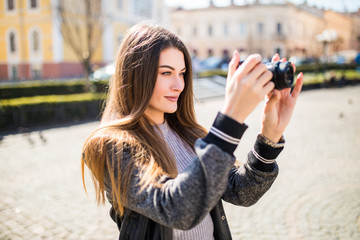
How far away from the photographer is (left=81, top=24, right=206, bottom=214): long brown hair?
129 cm

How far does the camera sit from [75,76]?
27.9 m

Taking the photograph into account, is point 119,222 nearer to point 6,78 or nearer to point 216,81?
point 216,81

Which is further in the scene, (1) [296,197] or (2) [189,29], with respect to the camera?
(2) [189,29]

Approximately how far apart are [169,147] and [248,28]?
53.4 m

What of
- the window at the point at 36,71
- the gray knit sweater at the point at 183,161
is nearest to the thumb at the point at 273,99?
the gray knit sweater at the point at 183,161

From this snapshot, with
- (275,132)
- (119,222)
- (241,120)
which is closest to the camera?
(241,120)

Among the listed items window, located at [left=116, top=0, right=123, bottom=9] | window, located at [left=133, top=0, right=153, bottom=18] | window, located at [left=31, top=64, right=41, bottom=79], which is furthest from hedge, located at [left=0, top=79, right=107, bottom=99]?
window, located at [left=133, top=0, right=153, bottom=18]

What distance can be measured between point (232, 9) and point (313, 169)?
4983 cm

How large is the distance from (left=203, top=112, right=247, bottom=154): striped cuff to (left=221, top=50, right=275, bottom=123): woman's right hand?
0.02 metres

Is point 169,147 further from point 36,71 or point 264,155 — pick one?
point 36,71

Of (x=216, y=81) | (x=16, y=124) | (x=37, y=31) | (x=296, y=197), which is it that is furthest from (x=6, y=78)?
(x=296, y=197)

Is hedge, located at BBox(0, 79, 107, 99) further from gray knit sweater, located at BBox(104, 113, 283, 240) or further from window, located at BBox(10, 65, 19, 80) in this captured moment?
window, located at BBox(10, 65, 19, 80)

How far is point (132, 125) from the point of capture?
4.91ft

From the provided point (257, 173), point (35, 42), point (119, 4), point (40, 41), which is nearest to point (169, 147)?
point (257, 173)
